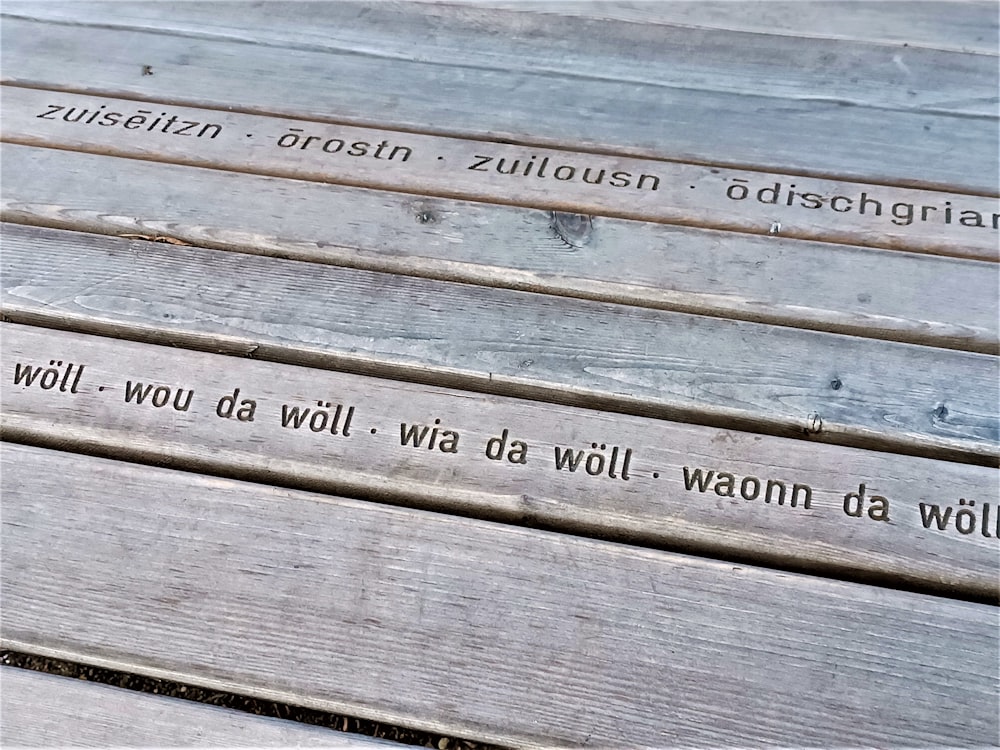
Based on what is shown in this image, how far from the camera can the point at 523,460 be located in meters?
1.22

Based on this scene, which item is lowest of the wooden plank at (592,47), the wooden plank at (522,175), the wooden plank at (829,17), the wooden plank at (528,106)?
the wooden plank at (522,175)

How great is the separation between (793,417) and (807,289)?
10.7 inches

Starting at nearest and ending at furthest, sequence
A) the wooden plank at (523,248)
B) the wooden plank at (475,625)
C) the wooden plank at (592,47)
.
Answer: the wooden plank at (475,625)
the wooden plank at (523,248)
the wooden plank at (592,47)

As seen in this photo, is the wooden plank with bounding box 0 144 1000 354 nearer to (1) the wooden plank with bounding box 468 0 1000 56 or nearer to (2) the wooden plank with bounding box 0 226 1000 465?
(2) the wooden plank with bounding box 0 226 1000 465

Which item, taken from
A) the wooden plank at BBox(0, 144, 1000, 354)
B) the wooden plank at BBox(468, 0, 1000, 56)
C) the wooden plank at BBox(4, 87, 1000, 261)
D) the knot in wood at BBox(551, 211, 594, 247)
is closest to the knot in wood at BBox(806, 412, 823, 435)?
the wooden plank at BBox(0, 144, 1000, 354)

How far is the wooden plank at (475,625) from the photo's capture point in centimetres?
104

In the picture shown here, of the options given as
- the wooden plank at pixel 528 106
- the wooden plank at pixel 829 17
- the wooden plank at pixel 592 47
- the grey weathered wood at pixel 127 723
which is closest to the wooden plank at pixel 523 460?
the grey weathered wood at pixel 127 723

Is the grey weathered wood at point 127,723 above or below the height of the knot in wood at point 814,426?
below

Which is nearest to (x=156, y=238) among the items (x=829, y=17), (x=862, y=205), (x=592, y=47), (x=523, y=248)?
(x=523, y=248)

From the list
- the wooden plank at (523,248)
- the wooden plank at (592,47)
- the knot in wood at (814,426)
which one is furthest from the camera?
the wooden plank at (592,47)

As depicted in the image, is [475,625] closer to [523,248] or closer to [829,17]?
[523,248]

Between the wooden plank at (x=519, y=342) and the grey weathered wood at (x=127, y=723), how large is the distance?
1.89ft

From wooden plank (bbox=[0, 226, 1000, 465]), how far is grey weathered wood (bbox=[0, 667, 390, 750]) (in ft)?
1.89

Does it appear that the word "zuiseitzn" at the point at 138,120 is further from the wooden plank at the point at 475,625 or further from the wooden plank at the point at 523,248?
the wooden plank at the point at 475,625
